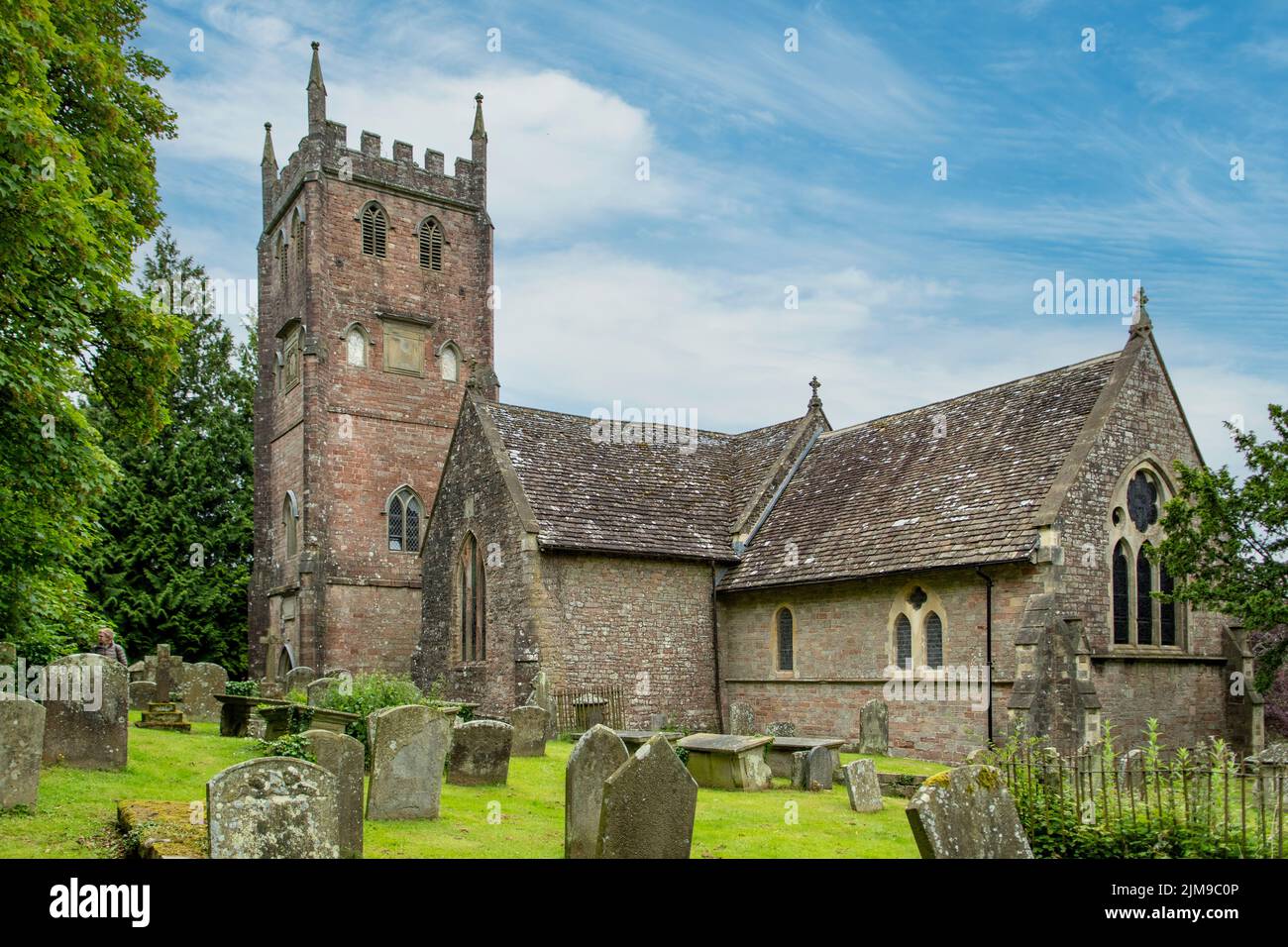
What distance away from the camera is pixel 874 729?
20.2 metres

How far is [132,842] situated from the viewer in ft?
30.7

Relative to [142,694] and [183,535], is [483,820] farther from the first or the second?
[183,535]

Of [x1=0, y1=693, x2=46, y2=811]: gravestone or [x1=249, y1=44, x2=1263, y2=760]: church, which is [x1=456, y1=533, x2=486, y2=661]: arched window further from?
[x1=0, y1=693, x2=46, y2=811]: gravestone

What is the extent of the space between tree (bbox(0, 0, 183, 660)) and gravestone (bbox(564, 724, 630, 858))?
9074mm

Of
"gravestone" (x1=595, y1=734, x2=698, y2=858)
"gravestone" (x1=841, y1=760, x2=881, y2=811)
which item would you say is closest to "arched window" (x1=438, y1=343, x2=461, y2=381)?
"gravestone" (x1=841, y1=760, x2=881, y2=811)

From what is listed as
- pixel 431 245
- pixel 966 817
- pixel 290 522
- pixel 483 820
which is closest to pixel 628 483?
pixel 483 820

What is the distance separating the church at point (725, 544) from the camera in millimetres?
19812

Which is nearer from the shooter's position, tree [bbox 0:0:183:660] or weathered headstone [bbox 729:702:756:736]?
tree [bbox 0:0:183:660]

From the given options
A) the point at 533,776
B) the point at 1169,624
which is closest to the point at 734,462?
the point at 1169,624

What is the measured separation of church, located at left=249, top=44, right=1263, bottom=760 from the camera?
1981 centimetres

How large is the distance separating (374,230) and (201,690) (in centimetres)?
2020
